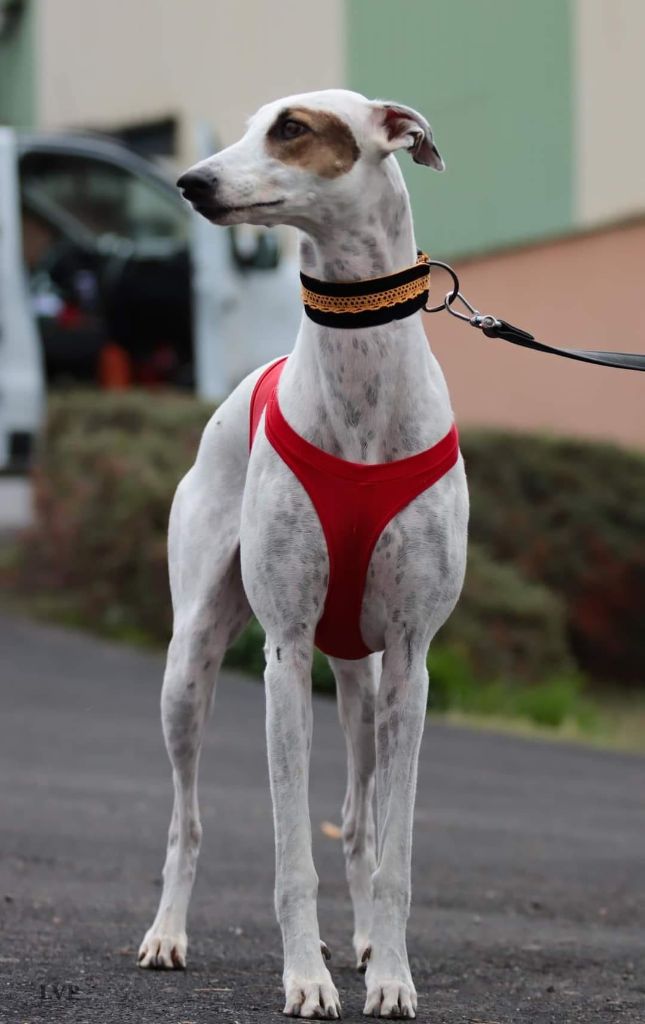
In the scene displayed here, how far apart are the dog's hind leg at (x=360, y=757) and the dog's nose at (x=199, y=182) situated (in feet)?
5.02

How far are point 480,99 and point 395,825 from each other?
43.9 ft

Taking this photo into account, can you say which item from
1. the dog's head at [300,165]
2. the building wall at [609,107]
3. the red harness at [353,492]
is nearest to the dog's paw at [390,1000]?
the red harness at [353,492]

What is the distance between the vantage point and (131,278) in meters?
15.4

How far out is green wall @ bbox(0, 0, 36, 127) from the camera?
23922mm

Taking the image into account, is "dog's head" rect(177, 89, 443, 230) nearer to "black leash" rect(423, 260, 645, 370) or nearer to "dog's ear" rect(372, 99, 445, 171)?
"dog's ear" rect(372, 99, 445, 171)

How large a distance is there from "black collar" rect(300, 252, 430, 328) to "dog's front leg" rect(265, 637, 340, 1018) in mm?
773

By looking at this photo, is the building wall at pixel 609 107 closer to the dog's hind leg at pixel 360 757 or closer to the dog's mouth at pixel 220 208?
the dog's hind leg at pixel 360 757

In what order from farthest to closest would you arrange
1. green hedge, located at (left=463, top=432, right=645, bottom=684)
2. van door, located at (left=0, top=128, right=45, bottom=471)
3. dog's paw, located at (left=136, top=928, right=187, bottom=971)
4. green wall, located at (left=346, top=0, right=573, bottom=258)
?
1. green wall, located at (left=346, top=0, right=573, bottom=258)
2. van door, located at (left=0, top=128, right=45, bottom=471)
3. green hedge, located at (left=463, top=432, right=645, bottom=684)
4. dog's paw, located at (left=136, top=928, right=187, bottom=971)

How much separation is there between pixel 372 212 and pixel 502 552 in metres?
9.25

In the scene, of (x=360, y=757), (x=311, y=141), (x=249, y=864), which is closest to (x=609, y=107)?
(x=249, y=864)

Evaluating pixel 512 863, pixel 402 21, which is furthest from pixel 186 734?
pixel 402 21

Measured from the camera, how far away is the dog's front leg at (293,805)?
174 inches

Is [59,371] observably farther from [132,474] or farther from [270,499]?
[270,499]

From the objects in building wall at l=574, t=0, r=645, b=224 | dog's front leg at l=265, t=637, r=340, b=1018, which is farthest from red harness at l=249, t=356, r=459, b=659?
building wall at l=574, t=0, r=645, b=224
